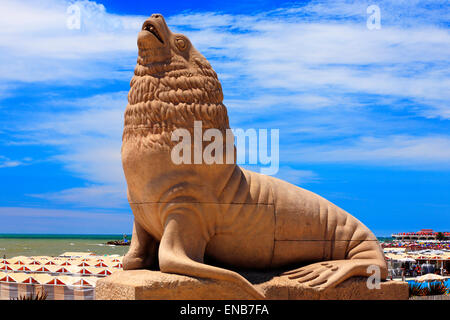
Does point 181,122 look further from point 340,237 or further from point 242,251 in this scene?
point 340,237

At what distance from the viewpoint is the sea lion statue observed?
203 inches

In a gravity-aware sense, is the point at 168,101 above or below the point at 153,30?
below

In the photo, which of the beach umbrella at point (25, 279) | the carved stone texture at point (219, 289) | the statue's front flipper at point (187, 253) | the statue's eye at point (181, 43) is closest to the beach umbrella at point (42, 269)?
the beach umbrella at point (25, 279)

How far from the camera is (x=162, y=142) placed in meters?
5.15

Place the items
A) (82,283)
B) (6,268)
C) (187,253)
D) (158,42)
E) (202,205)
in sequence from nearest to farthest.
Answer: (187,253) → (202,205) → (158,42) → (82,283) → (6,268)

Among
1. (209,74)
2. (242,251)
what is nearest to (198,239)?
(242,251)

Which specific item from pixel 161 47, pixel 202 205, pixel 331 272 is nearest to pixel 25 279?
pixel 202 205

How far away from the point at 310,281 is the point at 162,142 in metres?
2.20

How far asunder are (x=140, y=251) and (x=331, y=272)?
7.04ft

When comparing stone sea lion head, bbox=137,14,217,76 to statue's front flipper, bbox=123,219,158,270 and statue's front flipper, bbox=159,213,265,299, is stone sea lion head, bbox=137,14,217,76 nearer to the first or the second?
statue's front flipper, bbox=159,213,265,299

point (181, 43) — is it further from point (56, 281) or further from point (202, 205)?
point (56, 281)

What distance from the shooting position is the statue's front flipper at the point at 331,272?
214 inches

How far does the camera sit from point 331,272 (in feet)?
18.1

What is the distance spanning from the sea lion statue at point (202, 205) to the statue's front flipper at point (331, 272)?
0.04ft
